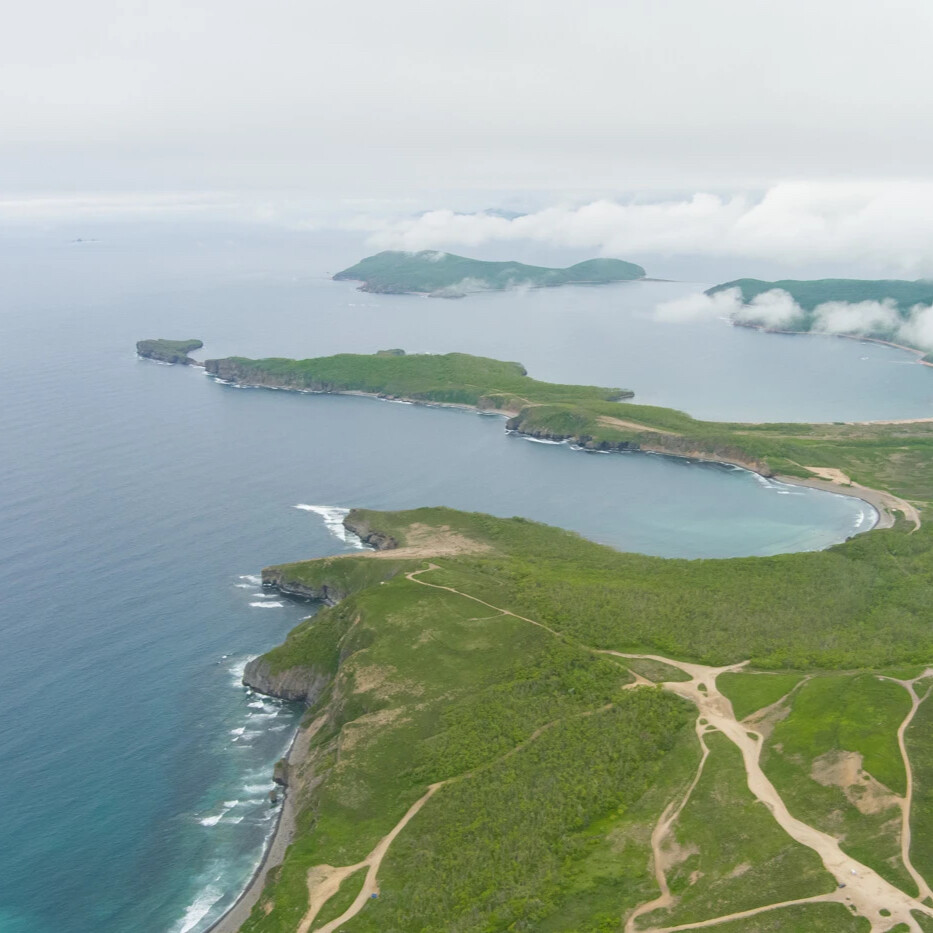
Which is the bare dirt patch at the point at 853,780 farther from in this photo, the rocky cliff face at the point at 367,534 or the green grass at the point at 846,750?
the rocky cliff face at the point at 367,534

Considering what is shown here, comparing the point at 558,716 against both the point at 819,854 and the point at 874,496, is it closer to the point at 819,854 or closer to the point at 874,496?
the point at 819,854

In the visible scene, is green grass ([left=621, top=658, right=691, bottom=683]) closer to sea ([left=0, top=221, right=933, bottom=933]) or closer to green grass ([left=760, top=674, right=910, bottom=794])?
green grass ([left=760, top=674, right=910, bottom=794])

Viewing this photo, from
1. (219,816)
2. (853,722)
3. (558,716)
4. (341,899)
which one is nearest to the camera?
(341,899)

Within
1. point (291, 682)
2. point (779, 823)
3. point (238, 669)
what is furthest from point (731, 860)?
point (238, 669)

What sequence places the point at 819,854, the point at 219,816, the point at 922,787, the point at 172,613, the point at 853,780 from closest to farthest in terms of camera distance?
the point at 819,854 < the point at 922,787 < the point at 853,780 < the point at 219,816 < the point at 172,613

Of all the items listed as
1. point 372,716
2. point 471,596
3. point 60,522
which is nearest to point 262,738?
point 372,716

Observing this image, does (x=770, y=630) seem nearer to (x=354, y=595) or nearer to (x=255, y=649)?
(x=354, y=595)

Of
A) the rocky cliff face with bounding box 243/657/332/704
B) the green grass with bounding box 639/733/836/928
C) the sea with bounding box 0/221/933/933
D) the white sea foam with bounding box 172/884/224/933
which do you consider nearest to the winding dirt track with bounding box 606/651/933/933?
the green grass with bounding box 639/733/836/928
